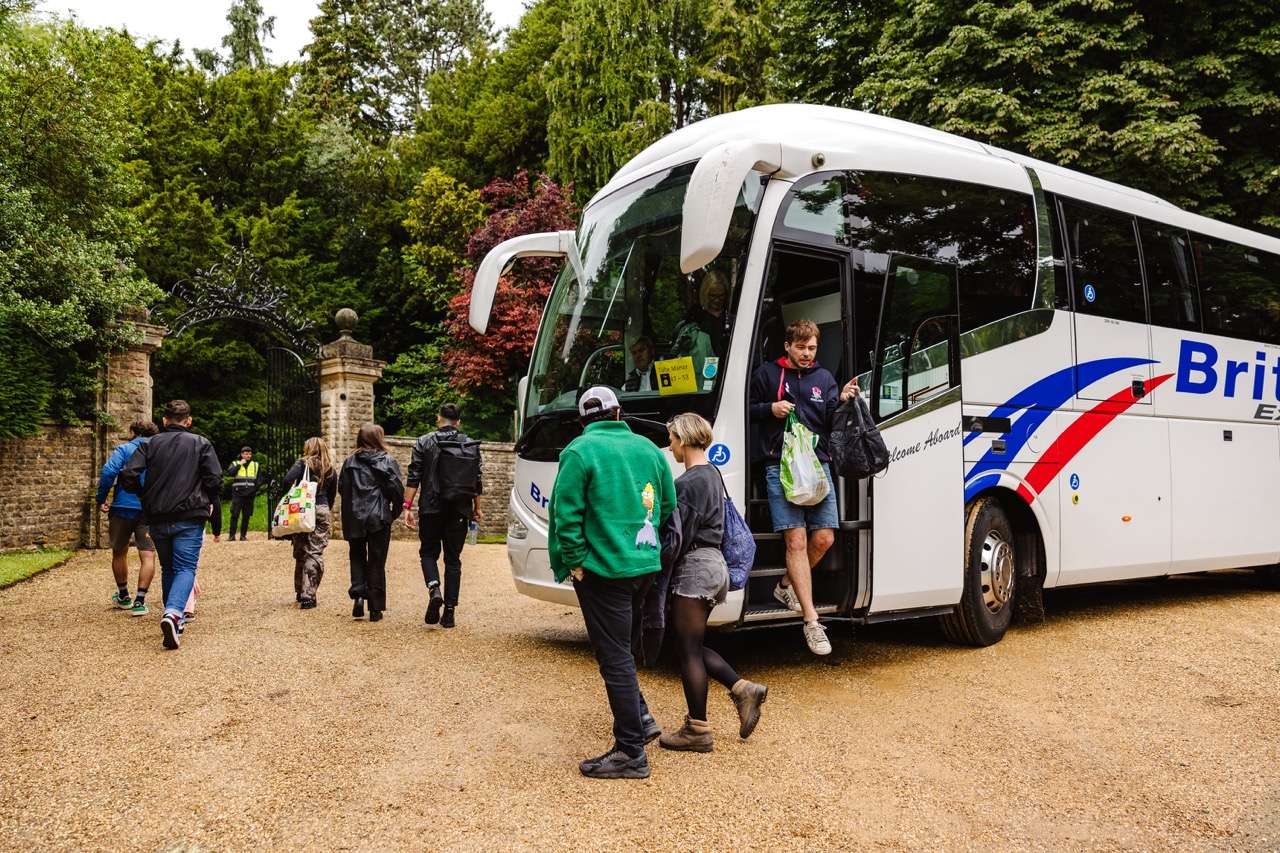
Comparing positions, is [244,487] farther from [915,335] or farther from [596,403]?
A: [596,403]

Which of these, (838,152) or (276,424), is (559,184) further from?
(838,152)

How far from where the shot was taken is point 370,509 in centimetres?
810

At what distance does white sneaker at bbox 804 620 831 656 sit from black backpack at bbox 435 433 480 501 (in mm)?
3463

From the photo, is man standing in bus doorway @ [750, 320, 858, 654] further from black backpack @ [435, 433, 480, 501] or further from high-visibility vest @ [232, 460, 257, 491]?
high-visibility vest @ [232, 460, 257, 491]

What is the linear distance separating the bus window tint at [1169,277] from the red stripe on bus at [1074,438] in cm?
83

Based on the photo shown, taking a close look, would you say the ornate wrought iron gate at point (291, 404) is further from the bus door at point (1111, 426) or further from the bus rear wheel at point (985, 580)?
the bus door at point (1111, 426)

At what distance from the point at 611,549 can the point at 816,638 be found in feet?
6.72

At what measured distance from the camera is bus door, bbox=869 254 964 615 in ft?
20.1

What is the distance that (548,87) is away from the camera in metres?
24.4

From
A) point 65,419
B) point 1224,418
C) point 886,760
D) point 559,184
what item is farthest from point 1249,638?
point 559,184

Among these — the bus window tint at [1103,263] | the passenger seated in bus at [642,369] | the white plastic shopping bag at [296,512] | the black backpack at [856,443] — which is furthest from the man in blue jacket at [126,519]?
the bus window tint at [1103,263]

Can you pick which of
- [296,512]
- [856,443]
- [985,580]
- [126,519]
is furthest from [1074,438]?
[126,519]

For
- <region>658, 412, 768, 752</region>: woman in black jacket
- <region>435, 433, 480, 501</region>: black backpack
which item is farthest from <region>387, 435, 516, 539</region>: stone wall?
<region>658, 412, 768, 752</region>: woman in black jacket

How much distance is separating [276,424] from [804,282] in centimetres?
1291
